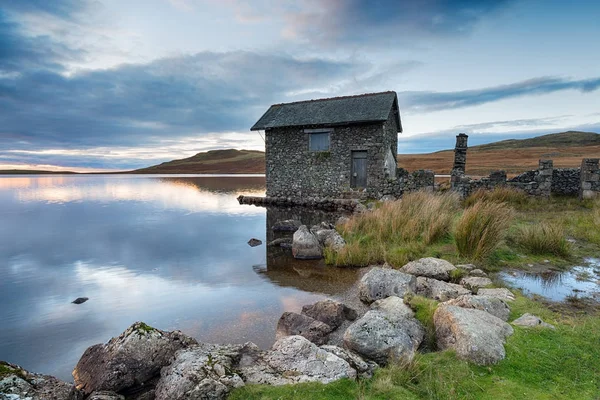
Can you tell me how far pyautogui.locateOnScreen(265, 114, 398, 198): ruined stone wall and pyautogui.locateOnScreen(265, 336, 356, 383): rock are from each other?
51.0ft

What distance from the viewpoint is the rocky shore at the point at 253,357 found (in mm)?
3123

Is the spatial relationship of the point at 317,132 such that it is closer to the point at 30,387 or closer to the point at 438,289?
the point at 438,289

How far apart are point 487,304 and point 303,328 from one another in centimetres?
262

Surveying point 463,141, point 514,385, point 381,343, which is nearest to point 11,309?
point 381,343

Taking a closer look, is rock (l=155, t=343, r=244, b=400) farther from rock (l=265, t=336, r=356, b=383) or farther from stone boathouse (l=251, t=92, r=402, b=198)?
stone boathouse (l=251, t=92, r=402, b=198)

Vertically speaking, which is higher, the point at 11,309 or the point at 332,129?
the point at 332,129

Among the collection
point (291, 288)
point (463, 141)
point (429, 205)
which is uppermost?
point (463, 141)

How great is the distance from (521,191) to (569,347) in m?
13.8

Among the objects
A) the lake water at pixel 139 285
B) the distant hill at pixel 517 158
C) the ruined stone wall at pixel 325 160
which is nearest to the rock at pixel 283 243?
the lake water at pixel 139 285

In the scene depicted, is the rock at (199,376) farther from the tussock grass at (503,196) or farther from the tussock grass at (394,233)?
the tussock grass at (503,196)

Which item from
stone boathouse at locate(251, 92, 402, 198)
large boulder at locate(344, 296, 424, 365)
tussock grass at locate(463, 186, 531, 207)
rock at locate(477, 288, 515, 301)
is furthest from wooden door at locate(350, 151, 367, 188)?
large boulder at locate(344, 296, 424, 365)

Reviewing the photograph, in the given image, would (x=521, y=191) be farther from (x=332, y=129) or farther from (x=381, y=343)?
(x=381, y=343)

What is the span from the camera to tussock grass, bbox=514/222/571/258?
7.65 meters

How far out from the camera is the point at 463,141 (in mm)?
18625
